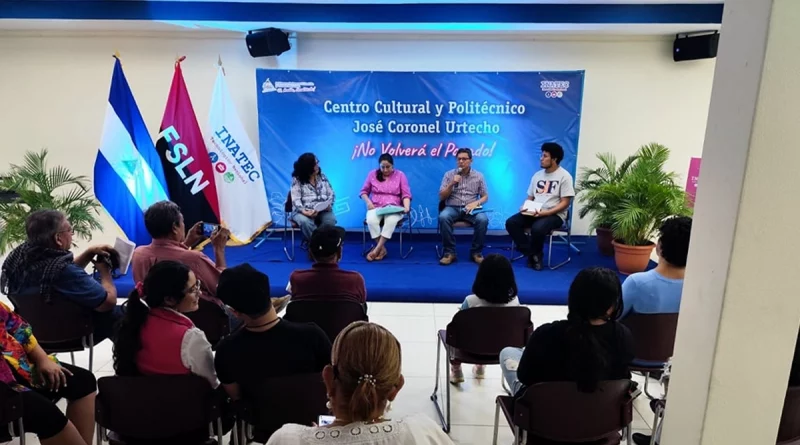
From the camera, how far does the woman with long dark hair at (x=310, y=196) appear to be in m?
Result: 4.96

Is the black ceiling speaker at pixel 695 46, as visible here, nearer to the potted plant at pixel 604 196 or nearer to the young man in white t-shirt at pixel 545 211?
the potted plant at pixel 604 196

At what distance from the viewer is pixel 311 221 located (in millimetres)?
4988

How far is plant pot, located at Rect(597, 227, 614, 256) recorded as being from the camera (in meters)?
5.34

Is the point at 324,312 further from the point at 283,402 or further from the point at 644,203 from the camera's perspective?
the point at 644,203

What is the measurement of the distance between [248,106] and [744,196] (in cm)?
552

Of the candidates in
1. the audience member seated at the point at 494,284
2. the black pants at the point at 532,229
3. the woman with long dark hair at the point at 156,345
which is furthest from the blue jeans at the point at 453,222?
the woman with long dark hair at the point at 156,345

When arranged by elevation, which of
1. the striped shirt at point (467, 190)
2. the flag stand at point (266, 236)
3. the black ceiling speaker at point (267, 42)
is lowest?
the flag stand at point (266, 236)

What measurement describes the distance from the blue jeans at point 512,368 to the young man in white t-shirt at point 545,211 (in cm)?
273

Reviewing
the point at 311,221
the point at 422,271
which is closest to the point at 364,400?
the point at 422,271

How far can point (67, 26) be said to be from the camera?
5.43 metres

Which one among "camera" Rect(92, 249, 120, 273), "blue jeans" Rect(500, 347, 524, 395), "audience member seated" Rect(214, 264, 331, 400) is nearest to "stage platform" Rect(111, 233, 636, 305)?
"camera" Rect(92, 249, 120, 273)

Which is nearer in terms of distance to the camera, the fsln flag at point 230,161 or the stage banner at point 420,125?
the fsln flag at point 230,161

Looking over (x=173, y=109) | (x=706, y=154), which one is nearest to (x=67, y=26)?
(x=173, y=109)

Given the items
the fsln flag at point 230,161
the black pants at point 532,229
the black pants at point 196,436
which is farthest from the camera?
the fsln flag at point 230,161
